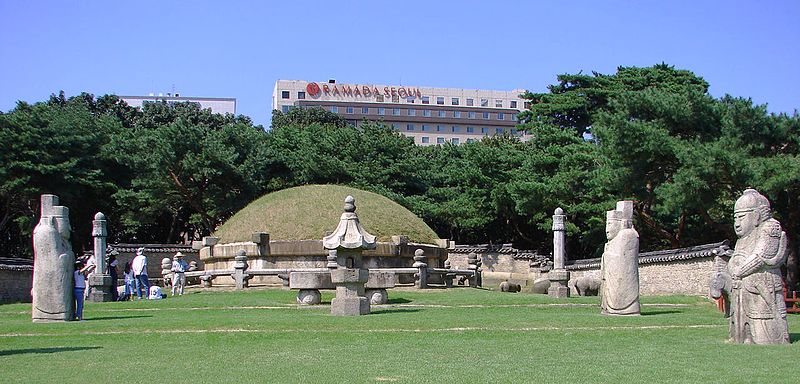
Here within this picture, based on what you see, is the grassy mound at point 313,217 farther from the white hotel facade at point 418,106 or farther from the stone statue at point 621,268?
the white hotel facade at point 418,106

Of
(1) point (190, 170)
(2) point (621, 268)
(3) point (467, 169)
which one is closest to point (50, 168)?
(1) point (190, 170)

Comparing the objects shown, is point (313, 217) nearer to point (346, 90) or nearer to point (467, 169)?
point (467, 169)

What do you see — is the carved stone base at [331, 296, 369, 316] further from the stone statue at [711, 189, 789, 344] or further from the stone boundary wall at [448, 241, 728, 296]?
the stone boundary wall at [448, 241, 728, 296]

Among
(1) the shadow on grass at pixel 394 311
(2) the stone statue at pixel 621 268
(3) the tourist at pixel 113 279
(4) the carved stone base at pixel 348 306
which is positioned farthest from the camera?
(3) the tourist at pixel 113 279

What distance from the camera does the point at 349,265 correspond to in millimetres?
20328

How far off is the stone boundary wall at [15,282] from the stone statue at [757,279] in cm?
2611

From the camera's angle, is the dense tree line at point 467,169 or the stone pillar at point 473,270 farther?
the stone pillar at point 473,270

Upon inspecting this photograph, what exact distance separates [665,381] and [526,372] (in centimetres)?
147

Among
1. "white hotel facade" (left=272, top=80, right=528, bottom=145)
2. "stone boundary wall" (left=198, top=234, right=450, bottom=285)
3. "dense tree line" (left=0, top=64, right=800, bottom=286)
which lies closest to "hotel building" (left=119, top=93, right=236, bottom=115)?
"white hotel facade" (left=272, top=80, right=528, bottom=145)

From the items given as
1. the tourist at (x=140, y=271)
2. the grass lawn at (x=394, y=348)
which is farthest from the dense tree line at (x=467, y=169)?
the tourist at (x=140, y=271)

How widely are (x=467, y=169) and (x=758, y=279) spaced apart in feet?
122

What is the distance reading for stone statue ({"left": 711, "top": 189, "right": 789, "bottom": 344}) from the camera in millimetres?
11414

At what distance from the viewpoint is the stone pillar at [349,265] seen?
59.8ft

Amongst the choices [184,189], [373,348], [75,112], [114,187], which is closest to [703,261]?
[373,348]
